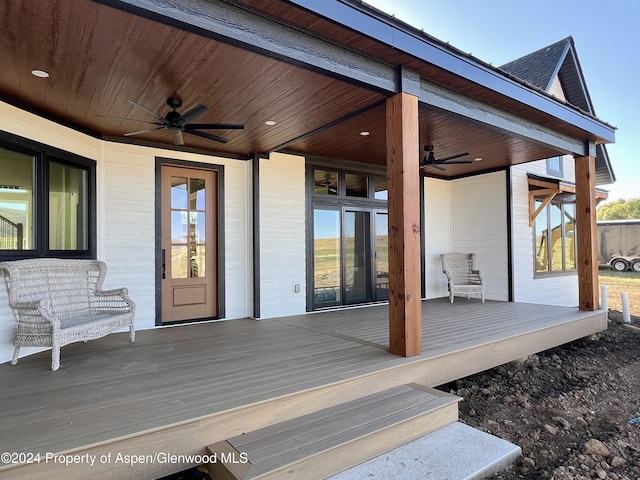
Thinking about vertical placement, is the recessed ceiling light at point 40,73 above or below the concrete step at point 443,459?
above

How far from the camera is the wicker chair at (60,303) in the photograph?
295cm

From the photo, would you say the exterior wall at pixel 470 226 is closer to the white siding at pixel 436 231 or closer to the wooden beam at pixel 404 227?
the white siding at pixel 436 231

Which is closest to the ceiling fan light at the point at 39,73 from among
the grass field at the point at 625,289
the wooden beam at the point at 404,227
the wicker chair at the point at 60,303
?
the wicker chair at the point at 60,303

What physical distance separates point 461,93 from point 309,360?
3120 mm

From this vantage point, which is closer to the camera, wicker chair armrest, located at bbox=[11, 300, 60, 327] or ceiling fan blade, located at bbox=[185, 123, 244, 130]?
wicker chair armrest, located at bbox=[11, 300, 60, 327]

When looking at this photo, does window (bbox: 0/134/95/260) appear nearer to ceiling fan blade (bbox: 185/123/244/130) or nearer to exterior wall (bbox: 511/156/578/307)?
ceiling fan blade (bbox: 185/123/244/130)

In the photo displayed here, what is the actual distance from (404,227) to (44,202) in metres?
3.59

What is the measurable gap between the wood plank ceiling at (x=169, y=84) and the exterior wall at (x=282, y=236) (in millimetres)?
542

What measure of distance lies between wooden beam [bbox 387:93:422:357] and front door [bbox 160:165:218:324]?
2.94 meters

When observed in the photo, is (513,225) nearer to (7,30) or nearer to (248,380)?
(248,380)

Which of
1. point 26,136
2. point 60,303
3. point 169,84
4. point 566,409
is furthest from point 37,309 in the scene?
point 566,409

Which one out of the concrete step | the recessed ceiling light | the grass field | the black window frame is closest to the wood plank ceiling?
the recessed ceiling light

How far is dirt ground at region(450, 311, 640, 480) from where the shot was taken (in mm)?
2486

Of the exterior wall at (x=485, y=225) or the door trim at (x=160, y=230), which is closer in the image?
the door trim at (x=160, y=230)
